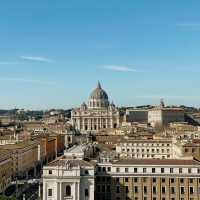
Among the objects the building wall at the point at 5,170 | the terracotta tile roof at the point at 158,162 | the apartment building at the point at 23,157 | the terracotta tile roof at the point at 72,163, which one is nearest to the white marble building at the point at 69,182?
the terracotta tile roof at the point at 72,163

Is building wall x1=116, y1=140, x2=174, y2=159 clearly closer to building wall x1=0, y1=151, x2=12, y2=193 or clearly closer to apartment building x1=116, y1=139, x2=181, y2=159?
apartment building x1=116, y1=139, x2=181, y2=159

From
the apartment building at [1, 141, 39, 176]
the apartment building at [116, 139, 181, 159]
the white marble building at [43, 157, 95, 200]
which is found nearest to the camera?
the white marble building at [43, 157, 95, 200]

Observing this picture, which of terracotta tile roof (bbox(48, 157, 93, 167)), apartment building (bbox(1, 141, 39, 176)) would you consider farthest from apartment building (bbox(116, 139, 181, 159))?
terracotta tile roof (bbox(48, 157, 93, 167))

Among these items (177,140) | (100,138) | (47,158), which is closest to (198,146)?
(177,140)

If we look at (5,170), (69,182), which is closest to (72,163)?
(69,182)

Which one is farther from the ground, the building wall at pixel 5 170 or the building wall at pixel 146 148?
the building wall at pixel 146 148

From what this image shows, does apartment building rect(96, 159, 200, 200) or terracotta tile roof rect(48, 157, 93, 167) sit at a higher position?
terracotta tile roof rect(48, 157, 93, 167)

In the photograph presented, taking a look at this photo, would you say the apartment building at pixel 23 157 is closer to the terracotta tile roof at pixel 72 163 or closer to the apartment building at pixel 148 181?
the terracotta tile roof at pixel 72 163

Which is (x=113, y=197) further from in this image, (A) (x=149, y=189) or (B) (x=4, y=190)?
(B) (x=4, y=190)
